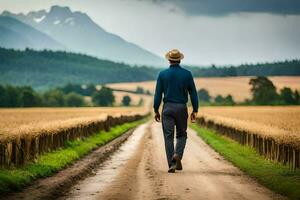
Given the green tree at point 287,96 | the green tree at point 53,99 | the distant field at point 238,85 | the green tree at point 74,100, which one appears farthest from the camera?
the green tree at point 74,100

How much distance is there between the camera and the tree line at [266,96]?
139250 millimetres

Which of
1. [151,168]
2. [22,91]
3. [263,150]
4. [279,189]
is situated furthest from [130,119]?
[22,91]

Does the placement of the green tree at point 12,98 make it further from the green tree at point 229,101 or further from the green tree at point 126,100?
the green tree at point 229,101

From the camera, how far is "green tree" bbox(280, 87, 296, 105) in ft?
451

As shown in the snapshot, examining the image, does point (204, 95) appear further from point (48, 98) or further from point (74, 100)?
point (48, 98)

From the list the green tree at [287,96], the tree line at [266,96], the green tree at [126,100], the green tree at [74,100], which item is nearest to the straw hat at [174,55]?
the tree line at [266,96]

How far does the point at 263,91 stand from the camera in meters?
154

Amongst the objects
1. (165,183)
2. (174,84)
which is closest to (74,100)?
(174,84)

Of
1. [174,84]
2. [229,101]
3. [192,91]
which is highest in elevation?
[229,101]

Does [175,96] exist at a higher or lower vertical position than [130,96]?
lower

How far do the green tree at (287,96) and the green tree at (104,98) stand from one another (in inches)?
1893

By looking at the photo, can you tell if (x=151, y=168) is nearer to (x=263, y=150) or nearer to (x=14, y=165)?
(x=14, y=165)

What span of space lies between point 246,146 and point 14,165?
46.1 ft

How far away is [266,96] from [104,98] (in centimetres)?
4375
